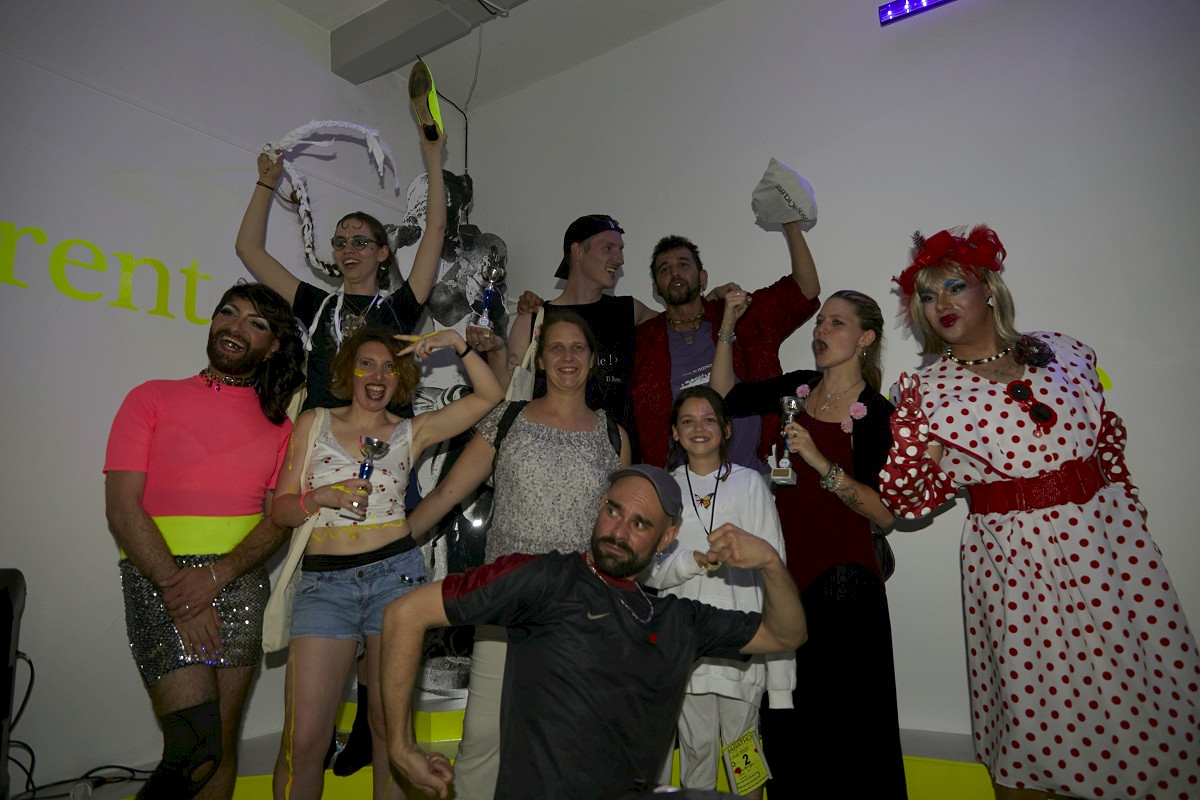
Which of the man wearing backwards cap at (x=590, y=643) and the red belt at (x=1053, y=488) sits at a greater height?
the red belt at (x=1053, y=488)

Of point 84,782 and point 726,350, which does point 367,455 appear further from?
point 84,782

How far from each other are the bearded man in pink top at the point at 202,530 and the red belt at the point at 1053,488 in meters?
2.55

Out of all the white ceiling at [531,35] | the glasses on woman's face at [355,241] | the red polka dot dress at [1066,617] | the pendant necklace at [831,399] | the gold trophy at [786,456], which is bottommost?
the red polka dot dress at [1066,617]

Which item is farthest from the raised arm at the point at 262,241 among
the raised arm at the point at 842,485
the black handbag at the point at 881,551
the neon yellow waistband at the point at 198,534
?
the black handbag at the point at 881,551

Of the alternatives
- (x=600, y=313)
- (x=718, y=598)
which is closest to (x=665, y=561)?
(x=718, y=598)

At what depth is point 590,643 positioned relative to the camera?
211 cm

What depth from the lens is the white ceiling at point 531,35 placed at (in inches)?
194

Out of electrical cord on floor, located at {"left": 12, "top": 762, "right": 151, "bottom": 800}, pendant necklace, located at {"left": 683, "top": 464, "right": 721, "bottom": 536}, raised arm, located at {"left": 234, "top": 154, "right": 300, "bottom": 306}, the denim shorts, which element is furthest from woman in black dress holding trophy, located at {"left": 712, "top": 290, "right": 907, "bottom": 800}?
electrical cord on floor, located at {"left": 12, "top": 762, "right": 151, "bottom": 800}

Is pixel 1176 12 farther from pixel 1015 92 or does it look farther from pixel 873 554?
pixel 873 554

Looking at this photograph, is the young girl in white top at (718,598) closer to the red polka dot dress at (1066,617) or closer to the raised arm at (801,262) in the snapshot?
the red polka dot dress at (1066,617)

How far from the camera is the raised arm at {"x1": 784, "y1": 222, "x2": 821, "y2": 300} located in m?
3.79

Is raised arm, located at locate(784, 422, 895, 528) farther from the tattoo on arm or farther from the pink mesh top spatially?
the pink mesh top

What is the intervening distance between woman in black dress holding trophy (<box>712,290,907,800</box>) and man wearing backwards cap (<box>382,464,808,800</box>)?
25.3 inches

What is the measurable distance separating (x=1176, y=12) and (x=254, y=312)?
13.5ft
